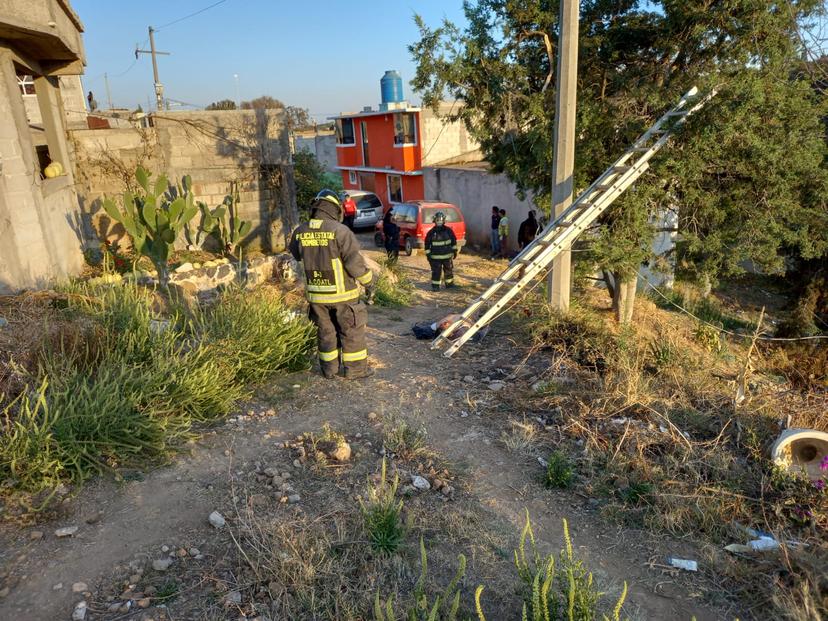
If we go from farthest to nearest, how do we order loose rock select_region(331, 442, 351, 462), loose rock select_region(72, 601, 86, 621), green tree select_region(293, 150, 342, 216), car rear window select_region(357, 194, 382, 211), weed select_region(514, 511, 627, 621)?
car rear window select_region(357, 194, 382, 211)
green tree select_region(293, 150, 342, 216)
loose rock select_region(331, 442, 351, 462)
loose rock select_region(72, 601, 86, 621)
weed select_region(514, 511, 627, 621)

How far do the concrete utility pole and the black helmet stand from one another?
11.3 ft

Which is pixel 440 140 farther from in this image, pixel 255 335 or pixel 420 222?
pixel 255 335

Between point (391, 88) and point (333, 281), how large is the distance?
22912 mm

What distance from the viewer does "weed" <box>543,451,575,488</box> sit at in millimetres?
4055

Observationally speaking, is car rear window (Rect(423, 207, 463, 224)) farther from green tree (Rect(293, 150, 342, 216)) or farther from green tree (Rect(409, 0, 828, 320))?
green tree (Rect(409, 0, 828, 320))

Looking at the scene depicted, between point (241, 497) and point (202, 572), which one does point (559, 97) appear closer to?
point (241, 497)

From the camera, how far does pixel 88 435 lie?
13.0 ft

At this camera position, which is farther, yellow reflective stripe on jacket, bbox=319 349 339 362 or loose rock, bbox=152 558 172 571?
yellow reflective stripe on jacket, bbox=319 349 339 362

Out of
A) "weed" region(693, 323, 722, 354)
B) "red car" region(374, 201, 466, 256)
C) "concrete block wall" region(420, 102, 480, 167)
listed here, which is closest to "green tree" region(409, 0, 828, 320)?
"weed" region(693, 323, 722, 354)

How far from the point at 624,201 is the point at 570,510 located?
18.8ft

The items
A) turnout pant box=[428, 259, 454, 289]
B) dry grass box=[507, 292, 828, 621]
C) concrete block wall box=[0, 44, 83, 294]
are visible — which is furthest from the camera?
turnout pant box=[428, 259, 454, 289]

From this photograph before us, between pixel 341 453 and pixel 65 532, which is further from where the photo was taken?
pixel 341 453

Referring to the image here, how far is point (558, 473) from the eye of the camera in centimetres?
411

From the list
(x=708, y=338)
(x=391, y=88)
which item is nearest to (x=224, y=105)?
(x=391, y=88)
